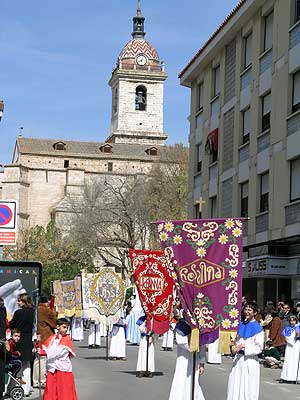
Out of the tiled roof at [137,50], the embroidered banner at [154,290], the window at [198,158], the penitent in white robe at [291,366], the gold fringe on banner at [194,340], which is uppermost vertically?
the tiled roof at [137,50]

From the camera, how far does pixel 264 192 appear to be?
3328 cm

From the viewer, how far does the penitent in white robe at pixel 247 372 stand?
14523 millimetres

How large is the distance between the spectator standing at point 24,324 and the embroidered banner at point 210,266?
13.2ft

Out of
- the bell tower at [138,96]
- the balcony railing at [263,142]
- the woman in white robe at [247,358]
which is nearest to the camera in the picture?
the woman in white robe at [247,358]

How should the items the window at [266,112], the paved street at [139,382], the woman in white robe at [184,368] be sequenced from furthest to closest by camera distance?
the window at [266,112] → the paved street at [139,382] → the woman in white robe at [184,368]

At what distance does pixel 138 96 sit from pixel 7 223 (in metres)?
138

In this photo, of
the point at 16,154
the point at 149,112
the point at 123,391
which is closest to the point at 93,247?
the point at 123,391

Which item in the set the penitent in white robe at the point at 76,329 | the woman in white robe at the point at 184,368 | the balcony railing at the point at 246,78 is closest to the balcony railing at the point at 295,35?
the balcony railing at the point at 246,78

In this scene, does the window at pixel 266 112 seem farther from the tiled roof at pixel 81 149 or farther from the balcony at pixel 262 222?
the tiled roof at pixel 81 149

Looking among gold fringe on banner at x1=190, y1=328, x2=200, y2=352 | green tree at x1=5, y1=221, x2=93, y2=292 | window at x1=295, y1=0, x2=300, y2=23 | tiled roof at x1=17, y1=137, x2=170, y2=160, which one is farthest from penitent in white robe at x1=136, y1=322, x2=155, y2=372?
tiled roof at x1=17, y1=137, x2=170, y2=160

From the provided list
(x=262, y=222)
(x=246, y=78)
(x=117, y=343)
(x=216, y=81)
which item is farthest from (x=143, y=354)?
(x=216, y=81)

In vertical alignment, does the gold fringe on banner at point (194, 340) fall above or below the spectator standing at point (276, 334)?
above

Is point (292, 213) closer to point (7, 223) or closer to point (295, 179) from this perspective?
point (295, 179)

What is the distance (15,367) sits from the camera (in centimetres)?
1573
